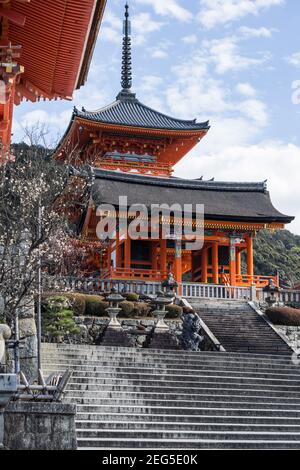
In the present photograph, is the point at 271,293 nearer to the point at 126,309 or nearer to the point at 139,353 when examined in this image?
the point at 126,309

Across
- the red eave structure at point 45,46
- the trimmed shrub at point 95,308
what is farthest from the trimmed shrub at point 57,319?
the red eave structure at point 45,46

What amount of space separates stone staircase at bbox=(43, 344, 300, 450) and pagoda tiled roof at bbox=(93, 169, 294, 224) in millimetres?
12126

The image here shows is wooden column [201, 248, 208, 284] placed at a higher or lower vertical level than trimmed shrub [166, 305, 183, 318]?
higher

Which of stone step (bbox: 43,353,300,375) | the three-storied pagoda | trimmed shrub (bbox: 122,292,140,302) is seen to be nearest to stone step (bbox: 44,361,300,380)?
stone step (bbox: 43,353,300,375)

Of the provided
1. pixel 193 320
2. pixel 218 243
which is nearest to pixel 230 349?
pixel 193 320

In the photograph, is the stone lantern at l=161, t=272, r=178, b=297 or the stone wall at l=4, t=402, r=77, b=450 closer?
the stone wall at l=4, t=402, r=77, b=450

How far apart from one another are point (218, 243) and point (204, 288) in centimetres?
364

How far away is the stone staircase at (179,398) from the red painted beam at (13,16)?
7.55 m

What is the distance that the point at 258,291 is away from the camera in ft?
104

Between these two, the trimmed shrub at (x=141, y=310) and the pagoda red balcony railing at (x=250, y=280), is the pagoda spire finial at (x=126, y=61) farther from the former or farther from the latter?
the trimmed shrub at (x=141, y=310)

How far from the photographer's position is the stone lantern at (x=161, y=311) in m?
25.5

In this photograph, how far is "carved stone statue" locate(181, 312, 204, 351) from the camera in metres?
24.9

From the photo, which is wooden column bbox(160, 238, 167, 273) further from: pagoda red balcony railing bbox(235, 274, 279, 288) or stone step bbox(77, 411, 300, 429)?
stone step bbox(77, 411, 300, 429)

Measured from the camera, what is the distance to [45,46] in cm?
1441
